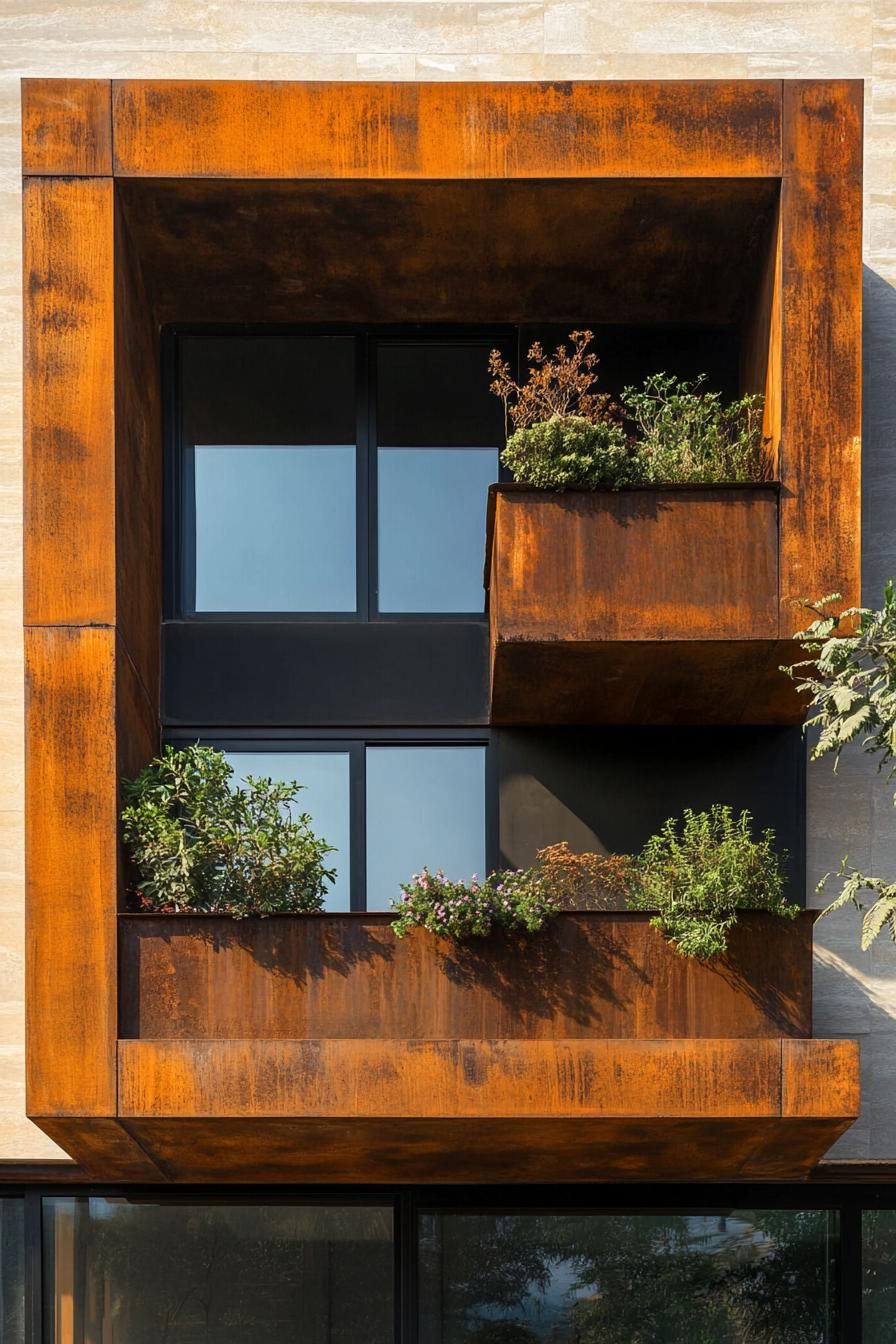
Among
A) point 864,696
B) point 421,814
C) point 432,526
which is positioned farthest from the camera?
point 432,526

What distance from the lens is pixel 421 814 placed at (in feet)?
32.4

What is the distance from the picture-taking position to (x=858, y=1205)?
9.73 metres

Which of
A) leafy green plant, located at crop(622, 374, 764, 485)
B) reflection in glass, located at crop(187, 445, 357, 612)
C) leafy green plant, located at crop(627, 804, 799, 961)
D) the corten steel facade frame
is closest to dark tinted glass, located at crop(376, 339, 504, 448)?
reflection in glass, located at crop(187, 445, 357, 612)

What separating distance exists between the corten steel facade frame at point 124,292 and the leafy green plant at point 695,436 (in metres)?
0.42

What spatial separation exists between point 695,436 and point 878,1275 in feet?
18.1

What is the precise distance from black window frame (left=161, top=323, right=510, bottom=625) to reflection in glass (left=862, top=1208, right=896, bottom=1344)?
185 inches

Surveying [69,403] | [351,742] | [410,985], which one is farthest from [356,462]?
[410,985]

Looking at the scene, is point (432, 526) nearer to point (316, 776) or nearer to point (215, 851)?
point (316, 776)

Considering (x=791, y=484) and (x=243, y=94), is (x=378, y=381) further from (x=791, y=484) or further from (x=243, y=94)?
(x=791, y=484)

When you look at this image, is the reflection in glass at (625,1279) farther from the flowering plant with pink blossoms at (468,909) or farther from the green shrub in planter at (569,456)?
the green shrub in planter at (569,456)

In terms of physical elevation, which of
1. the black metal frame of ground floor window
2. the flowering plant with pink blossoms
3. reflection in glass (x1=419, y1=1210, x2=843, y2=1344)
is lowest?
reflection in glass (x1=419, y1=1210, x2=843, y2=1344)

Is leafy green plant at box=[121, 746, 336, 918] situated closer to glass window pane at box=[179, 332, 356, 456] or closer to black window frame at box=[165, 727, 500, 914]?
black window frame at box=[165, 727, 500, 914]

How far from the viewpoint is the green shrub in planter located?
8.56m

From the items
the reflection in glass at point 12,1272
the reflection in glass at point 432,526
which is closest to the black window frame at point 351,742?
the reflection in glass at point 432,526
